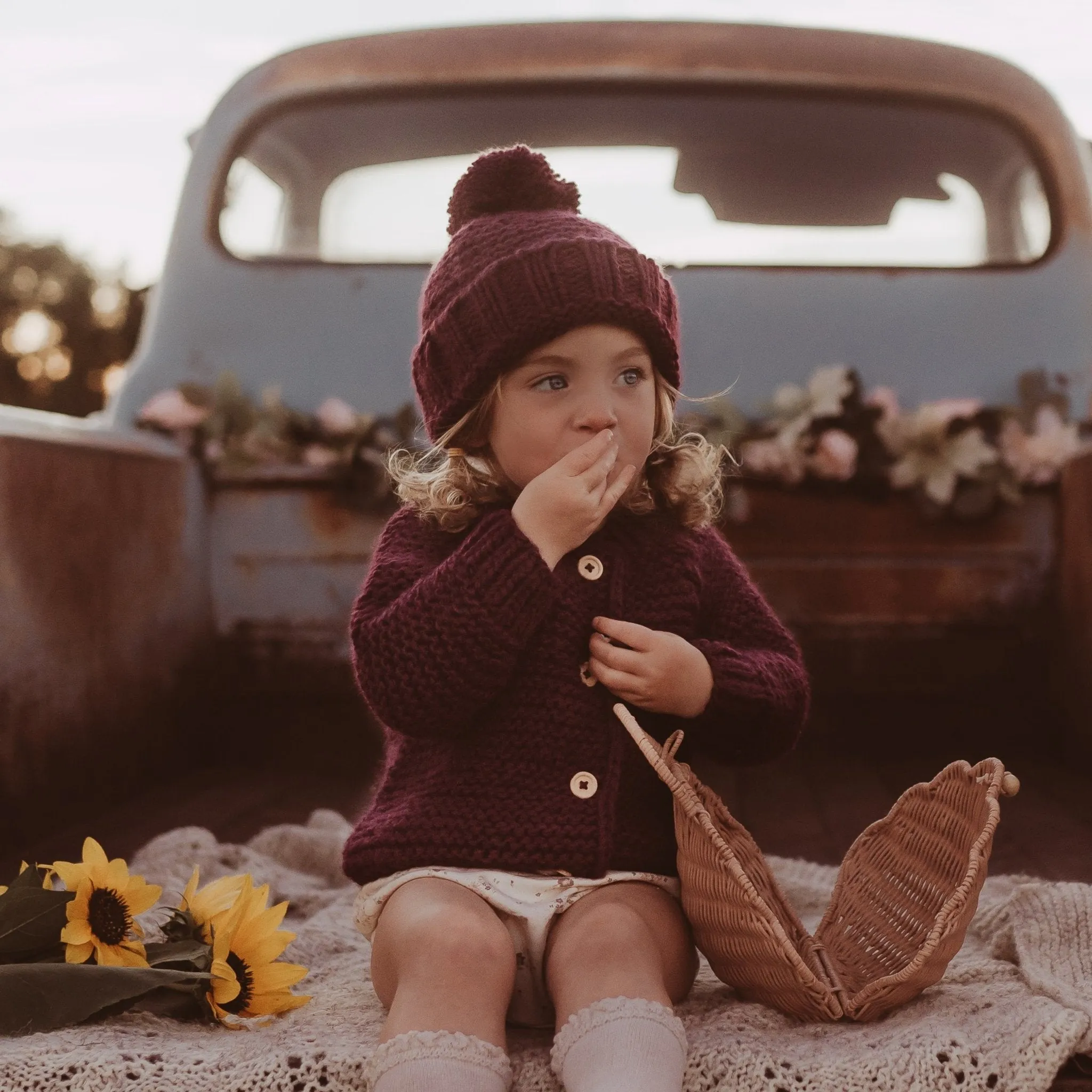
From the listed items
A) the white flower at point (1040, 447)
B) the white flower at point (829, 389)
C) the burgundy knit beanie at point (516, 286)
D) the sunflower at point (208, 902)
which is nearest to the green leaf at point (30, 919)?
the sunflower at point (208, 902)

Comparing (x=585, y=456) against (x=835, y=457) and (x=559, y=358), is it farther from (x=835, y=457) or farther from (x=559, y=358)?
(x=835, y=457)

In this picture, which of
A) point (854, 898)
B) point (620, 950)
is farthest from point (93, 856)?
point (854, 898)

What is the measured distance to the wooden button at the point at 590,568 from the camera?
131 centimetres

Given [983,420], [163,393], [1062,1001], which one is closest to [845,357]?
[983,420]

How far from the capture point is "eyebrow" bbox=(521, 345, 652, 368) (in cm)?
126

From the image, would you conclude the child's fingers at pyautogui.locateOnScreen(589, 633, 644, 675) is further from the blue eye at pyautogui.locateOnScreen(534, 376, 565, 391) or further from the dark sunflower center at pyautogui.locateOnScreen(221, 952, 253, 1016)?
the dark sunflower center at pyautogui.locateOnScreen(221, 952, 253, 1016)

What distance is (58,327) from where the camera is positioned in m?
14.8

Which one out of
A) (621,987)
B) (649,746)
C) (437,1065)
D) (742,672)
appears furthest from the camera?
(742,672)

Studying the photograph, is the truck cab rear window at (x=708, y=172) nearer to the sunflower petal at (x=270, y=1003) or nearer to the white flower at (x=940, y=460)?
the white flower at (x=940, y=460)

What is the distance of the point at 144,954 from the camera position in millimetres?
1217

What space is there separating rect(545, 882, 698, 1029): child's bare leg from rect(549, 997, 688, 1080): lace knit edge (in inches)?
0.7

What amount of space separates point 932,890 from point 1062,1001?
14 centimetres

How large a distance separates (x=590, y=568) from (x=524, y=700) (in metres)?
0.16

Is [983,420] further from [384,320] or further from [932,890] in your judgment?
[932,890]
